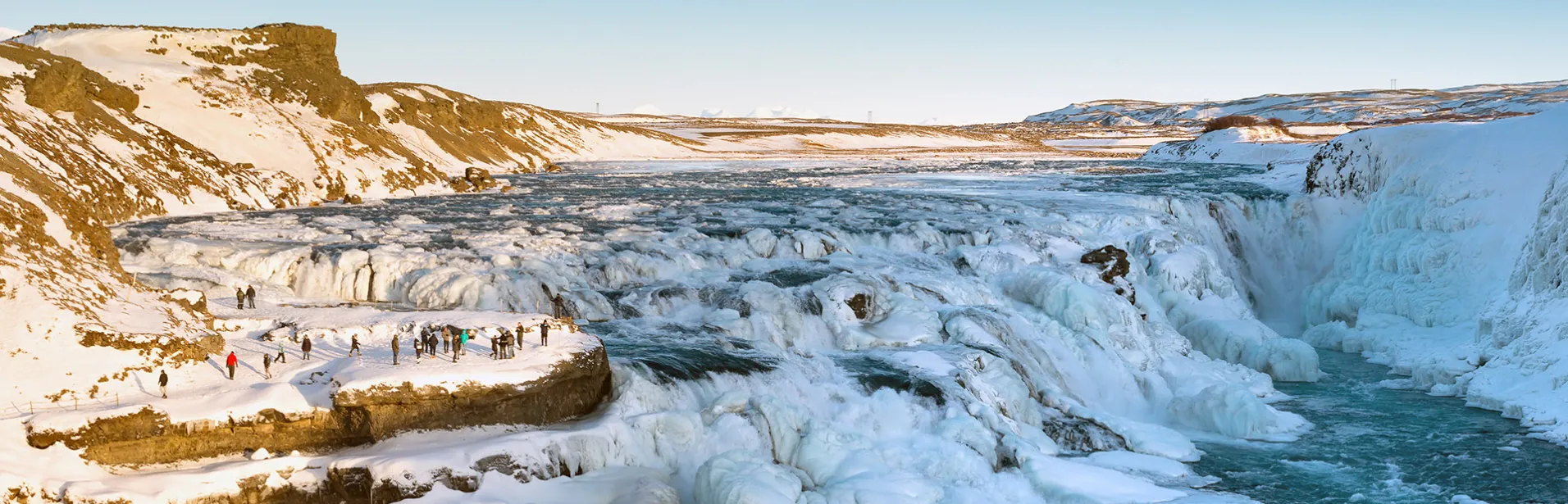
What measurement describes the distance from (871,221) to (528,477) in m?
21.4

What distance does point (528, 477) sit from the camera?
16.5 metres

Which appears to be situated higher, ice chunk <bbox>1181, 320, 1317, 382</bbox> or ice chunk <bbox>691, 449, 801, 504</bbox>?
ice chunk <bbox>691, 449, 801, 504</bbox>

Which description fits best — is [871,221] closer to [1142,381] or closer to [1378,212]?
[1142,381]

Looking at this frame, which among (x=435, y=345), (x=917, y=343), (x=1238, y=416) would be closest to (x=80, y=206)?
(x=435, y=345)

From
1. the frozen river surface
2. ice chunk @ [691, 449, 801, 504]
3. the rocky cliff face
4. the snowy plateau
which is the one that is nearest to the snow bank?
the snowy plateau

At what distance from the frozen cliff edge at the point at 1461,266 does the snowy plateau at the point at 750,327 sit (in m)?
0.12

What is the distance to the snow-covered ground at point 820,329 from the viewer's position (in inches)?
699

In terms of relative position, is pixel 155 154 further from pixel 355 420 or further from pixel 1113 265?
pixel 1113 265

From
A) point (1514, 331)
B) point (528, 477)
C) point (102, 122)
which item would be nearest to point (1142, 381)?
point (1514, 331)

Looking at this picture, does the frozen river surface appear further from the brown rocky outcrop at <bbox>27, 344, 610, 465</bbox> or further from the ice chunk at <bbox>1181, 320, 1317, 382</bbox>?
the brown rocky outcrop at <bbox>27, 344, 610, 465</bbox>

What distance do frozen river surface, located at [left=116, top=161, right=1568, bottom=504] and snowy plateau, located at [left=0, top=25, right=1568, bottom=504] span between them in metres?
0.10

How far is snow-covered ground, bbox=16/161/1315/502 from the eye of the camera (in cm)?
1777

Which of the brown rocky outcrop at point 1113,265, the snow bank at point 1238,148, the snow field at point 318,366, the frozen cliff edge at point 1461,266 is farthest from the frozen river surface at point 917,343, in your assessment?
the snow bank at point 1238,148

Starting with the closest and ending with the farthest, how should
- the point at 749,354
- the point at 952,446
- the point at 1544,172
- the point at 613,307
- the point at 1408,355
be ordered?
the point at 952,446
the point at 749,354
the point at 613,307
the point at 1408,355
the point at 1544,172
